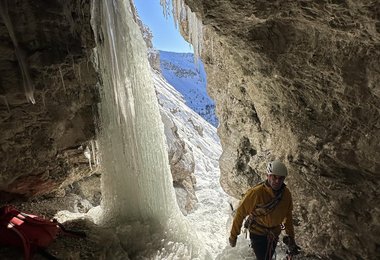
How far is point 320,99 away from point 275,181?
4.26ft

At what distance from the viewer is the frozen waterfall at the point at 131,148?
20.4 ft

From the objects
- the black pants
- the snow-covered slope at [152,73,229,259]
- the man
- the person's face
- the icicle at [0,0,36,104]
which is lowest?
the snow-covered slope at [152,73,229,259]

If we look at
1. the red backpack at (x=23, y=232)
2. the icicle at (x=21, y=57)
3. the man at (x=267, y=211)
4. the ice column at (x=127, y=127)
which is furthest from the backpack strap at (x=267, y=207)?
the ice column at (x=127, y=127)

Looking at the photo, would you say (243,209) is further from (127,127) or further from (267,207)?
(127,127)

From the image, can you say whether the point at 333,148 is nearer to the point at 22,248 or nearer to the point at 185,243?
the point at 185,243

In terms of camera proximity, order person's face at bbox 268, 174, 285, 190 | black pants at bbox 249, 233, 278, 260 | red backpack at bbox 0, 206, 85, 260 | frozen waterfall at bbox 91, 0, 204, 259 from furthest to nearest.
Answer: frozen waterfall at bbox 91, 0, 204, 259 < red backpack at bbox 0, 206, 85, 260 < black pants at bbox 249, 233, 278, 260 < person's face at bbox 268, 174, 285, 190

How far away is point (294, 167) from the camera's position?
5.44 m

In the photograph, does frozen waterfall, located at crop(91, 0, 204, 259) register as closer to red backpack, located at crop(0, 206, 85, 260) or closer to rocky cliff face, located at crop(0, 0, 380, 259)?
rocky cliff face, located at crop(0, 0, 380, 259)

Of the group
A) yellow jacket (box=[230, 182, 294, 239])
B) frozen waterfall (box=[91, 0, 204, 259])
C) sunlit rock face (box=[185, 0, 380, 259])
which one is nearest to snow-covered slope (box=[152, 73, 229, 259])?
frozen waterfall (box=[91, 0, 204, 259])

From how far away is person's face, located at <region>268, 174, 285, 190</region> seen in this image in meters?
4.09

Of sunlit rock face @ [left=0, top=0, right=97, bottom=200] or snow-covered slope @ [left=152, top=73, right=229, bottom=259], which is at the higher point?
sunlit rock face @ [left=0, top=0, right=97, bottom=200]

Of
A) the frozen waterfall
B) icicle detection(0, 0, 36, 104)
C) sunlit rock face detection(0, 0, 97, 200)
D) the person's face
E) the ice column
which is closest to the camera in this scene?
the person's face

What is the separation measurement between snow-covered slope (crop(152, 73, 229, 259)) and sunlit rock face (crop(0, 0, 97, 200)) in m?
4.88

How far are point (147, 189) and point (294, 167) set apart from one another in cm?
301
